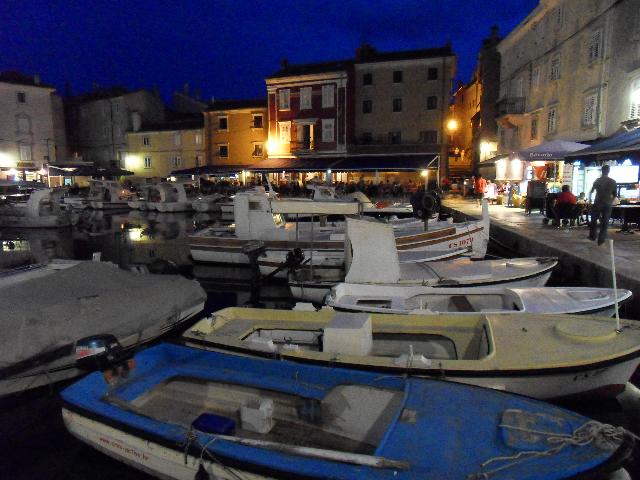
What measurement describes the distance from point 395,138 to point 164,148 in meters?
26.7

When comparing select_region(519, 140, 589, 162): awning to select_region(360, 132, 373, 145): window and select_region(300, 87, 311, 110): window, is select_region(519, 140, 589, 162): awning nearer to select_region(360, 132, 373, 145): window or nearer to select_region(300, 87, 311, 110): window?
select_region(360, 132, 373, 145): window

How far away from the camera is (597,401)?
6180mm

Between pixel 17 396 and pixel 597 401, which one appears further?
pixel 17 396

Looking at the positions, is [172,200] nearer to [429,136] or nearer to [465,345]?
[429,136]

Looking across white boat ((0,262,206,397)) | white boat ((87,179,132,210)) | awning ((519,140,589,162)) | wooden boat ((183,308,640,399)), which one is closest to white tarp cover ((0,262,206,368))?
white boat ((0,262,206,397))

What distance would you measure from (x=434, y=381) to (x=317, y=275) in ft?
26.7

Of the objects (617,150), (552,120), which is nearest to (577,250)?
(617,150)

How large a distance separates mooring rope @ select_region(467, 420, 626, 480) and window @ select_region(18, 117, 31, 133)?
60.1 meters

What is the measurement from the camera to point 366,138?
42.8m

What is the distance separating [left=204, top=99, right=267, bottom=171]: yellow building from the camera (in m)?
46.9

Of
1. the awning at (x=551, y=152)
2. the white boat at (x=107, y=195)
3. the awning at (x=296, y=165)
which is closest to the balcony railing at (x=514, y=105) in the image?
the awning at (x=551, y=152)

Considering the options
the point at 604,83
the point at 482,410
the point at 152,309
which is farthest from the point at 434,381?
the point at 604,83

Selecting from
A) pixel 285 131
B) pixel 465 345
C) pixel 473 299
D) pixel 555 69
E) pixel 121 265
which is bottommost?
pixel 121 265

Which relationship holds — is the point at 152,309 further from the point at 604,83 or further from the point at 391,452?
the point at 604,83
